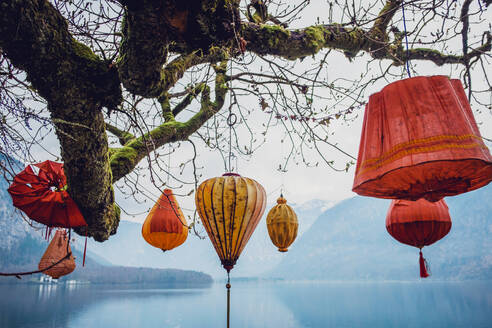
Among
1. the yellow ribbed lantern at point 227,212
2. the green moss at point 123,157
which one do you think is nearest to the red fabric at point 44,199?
the green moss at point 123,157

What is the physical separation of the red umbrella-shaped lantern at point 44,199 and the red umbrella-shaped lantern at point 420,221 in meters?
3.64

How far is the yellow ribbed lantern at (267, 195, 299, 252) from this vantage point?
4.83m

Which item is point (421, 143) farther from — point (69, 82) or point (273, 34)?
point (69, 82)

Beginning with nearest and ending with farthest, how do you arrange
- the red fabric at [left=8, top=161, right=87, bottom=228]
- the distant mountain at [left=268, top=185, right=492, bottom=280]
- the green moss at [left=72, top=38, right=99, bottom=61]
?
the green moss at [left=72, top=38, right=99, bottom=61]
the red fabric at [left=8, top=161, right=87, bottom=228]
the distant mountain at [left=268, top=185, right=492, bottom=280]

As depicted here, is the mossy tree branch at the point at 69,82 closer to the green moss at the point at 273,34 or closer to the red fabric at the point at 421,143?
the green moss at the point at 273,34

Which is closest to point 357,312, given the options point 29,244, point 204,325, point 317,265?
point 204,325

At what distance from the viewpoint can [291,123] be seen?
3398mm

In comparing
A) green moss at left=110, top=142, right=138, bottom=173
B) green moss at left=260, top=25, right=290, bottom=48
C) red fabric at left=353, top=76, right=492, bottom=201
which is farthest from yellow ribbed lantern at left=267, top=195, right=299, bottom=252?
red fabric at left=353, top=76, right=492, bottom=201

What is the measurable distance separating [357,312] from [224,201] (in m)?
51.7

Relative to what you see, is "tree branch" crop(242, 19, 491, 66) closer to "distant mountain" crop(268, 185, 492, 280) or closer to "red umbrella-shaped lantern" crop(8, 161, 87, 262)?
"red umbrella-shaped lantern" crop(8, 161, 87, 262)

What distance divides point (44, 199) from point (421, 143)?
263 cm

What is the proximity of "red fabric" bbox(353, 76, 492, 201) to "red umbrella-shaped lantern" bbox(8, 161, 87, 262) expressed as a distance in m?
2.13

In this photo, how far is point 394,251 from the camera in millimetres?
162250

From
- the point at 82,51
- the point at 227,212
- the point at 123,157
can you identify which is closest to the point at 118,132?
the point at 123,157
